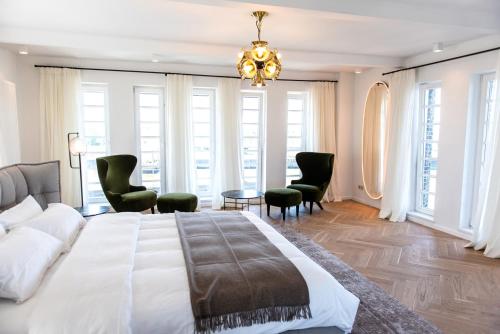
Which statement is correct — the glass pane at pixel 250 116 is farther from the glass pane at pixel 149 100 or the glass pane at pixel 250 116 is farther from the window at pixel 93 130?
the window at pixel 93 130

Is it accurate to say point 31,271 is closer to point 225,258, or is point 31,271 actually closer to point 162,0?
point 225,258

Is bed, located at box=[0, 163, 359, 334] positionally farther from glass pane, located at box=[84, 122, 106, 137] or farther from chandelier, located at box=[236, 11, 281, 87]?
glass pane, located at box=[84, 122, 106, 137]

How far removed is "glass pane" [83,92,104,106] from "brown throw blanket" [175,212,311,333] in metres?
4.15

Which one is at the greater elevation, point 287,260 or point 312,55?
point 312,55

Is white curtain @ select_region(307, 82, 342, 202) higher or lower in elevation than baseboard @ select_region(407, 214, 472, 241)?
higher

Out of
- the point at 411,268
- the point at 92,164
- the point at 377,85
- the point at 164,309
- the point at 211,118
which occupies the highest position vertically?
the point at 377,85

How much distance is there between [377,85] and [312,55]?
67.4 inches

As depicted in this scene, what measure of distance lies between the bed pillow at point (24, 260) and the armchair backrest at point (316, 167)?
4506mm

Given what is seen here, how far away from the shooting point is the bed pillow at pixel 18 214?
2.50 meters

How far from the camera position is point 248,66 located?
11.5 ft

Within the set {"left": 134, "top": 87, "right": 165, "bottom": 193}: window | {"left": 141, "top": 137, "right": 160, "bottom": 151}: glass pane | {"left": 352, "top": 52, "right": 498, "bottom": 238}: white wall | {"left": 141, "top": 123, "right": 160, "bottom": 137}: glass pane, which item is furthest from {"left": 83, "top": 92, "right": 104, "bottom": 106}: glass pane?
{"left": 352, "top": 52, "right": 498, "bottom": 238}: white wall

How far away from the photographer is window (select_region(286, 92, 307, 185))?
6730 millimetres

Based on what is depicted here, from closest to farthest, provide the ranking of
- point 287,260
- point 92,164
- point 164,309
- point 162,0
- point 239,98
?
1. point 164,309
2. point 287,260
3. point 162,0
4. point 92,164
5. point 239,98

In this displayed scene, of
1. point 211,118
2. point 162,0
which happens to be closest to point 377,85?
point 211,118
